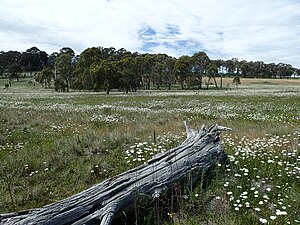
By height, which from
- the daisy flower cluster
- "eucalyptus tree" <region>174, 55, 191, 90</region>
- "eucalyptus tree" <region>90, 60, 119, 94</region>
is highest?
"eucalyptus tree" <region>174, 55, 191, 90</region>

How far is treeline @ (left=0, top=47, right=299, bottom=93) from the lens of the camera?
2458 inches

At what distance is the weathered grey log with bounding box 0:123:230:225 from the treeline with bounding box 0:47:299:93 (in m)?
51.8

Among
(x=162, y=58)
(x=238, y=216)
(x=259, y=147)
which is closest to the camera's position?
(x=238, y=216)

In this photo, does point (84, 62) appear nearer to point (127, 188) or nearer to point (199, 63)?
point (199, 63)

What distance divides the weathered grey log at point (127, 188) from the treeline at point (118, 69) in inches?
2038

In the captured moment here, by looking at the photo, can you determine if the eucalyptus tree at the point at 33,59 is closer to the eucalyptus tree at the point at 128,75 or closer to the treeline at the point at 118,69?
the treeline at the point at 118,69

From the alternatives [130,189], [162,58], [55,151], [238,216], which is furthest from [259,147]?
[162,58]

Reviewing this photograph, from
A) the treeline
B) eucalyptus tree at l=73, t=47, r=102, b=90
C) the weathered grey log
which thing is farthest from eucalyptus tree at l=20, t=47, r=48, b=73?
the weathered grey log

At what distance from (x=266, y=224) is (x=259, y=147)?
4.25 metres

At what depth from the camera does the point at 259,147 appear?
7.80 m

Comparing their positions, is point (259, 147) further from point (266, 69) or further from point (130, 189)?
point (266, 69)

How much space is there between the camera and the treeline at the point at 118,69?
62.4 meters

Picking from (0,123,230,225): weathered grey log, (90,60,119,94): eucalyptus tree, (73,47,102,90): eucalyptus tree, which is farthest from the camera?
(73,47,102,90): eucalyptus tree

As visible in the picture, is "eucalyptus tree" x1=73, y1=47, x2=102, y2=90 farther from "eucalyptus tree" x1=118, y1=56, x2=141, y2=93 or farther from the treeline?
"eucalyptus tree" x1=118, y1=56, x2=141, y2=93
